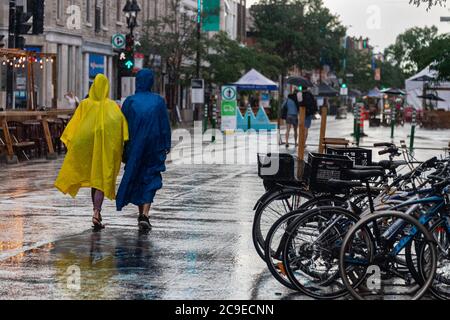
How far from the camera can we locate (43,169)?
22.8 meters

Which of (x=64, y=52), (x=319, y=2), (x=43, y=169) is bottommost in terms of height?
(x=43, y=169)

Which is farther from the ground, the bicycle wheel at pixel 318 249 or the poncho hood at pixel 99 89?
the poncho hood at pixel 99 89

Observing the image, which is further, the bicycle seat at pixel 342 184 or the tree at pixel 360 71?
the tree at pixel 360 71

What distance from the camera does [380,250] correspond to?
8.41m

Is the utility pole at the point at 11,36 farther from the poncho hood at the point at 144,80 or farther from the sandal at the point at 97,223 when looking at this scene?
the sandal at the point at 97,223

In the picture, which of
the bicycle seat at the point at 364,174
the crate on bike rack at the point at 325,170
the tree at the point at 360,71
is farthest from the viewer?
the tree at the point at 360,71

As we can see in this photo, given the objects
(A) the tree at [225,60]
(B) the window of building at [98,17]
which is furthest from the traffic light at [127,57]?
(A) the tree at [225,60]

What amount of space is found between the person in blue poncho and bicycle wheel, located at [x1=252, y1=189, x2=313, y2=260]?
2.51 m

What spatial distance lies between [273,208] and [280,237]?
1.25 m

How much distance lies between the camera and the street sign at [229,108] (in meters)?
44.3

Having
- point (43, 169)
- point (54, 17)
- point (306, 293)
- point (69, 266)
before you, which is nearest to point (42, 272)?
point (69, 266)

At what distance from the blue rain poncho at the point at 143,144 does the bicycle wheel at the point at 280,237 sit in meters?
3.52
